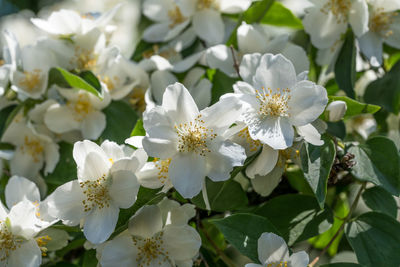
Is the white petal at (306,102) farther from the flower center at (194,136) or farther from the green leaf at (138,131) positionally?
the green leaf at (138,131)

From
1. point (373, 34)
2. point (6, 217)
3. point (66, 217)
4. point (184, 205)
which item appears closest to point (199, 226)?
point (184, 205)

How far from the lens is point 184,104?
3.28 ft

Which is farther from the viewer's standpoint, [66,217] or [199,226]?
[199,226]

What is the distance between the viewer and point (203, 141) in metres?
1.01

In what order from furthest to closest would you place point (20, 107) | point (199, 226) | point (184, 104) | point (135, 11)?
point (135, 11)
point (20, 107)
point (199, 226)
point (184, 104)

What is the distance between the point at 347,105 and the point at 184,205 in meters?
0.39

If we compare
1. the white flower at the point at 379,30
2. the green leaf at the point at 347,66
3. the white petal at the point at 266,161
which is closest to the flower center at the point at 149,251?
the white petal at the point at 266,161

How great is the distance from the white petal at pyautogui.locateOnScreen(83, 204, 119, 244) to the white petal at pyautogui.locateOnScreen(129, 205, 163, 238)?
38 mm

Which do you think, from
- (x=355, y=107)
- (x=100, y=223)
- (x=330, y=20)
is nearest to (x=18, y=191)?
(x=100, y=223)

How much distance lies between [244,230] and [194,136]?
0.20 meters

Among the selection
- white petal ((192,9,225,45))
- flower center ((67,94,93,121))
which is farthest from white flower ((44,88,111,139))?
white petal ((192,9,225,45))

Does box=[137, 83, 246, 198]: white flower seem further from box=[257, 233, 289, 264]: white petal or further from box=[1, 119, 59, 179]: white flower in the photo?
box=[1, 119, 59, 179]: white flower

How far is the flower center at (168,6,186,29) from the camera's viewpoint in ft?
5.04

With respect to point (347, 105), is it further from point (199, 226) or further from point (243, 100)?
point (199, 226)
